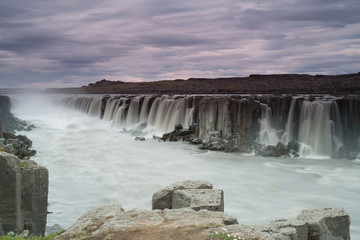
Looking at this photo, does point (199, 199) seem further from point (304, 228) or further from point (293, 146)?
point (293, 146)

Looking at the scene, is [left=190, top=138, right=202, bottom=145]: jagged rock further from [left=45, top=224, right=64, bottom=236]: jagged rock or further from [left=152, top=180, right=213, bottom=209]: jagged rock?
[left=152, top=180, right=213, bottom=209]: jagged rock

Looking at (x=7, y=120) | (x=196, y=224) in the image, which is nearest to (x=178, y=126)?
(x=7, y=120)

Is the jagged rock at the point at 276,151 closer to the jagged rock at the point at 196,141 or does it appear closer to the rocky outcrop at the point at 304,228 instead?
the jagged rock at the point at 196,141

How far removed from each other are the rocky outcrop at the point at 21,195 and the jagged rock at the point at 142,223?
2223 mm

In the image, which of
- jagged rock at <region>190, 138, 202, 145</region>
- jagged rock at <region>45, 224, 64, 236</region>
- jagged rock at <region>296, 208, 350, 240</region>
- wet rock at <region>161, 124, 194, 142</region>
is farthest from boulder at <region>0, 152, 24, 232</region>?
wet rock at <region>161, 124, 194, 142</region>

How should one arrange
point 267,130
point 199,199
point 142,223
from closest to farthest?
point 142,223, point 199,199, point 267,130

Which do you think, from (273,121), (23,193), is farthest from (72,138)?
(23,193)

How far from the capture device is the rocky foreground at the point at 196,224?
5.86m

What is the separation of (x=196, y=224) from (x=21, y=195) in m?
4.66

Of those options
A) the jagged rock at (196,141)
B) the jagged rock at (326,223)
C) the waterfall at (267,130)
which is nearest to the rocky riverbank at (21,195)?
the jagged rock at (326,223)

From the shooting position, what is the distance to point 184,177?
17.3m

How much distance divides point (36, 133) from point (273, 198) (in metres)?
23.8

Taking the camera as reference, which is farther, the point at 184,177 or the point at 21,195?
the point at 184,177

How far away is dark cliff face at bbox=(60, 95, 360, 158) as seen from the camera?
22438 millimetres
